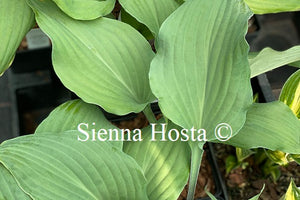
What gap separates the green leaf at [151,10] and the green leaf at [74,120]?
0.15 meters

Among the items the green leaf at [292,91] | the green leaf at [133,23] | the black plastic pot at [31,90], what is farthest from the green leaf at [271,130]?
the black plastic pot at [31,90]

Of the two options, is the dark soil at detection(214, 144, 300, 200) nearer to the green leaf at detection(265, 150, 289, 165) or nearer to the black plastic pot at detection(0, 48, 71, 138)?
the green leaf at detection(265, 150, 289, 165)

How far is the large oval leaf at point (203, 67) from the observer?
598mm

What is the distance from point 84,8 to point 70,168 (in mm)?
219

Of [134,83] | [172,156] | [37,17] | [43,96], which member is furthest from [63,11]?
[43,96]

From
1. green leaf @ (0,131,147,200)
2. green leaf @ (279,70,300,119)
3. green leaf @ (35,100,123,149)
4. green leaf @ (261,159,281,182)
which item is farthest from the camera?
green leaf @ (261,159,281,182)

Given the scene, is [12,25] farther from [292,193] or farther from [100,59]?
[292,193]

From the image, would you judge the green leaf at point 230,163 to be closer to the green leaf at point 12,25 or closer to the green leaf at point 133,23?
the green leaf at point 133,23

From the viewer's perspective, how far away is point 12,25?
2.21ft

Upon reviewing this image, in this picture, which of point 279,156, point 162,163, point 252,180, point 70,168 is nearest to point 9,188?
point 70,168

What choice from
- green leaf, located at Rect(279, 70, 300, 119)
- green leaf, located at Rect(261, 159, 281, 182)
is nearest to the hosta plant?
green leaf, located at Rect(279, 70, 300, 119)

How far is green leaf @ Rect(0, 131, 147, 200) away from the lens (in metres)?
0.56

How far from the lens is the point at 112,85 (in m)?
0.67

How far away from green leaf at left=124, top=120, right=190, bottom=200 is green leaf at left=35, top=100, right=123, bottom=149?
2.1 inches
